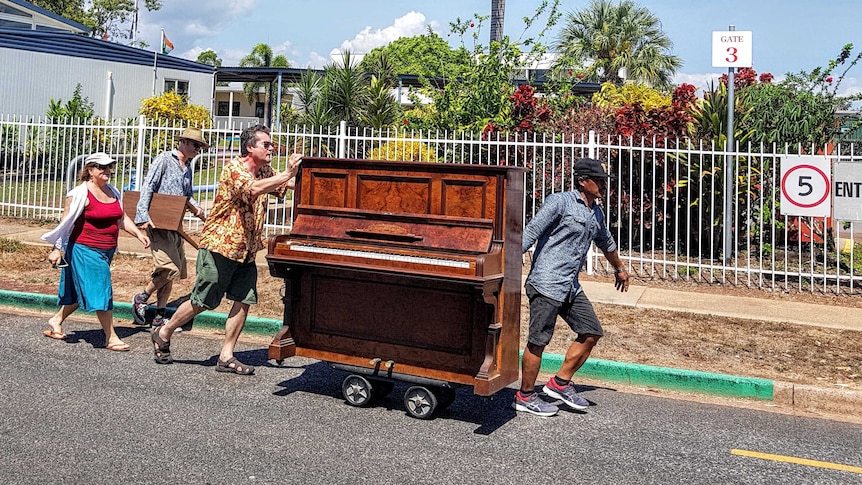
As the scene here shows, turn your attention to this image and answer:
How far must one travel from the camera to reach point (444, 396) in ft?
18.9

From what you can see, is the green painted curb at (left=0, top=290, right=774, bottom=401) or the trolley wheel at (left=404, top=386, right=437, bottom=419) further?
the green painted curb at (left=0, top=290, right=774, bottom=401)

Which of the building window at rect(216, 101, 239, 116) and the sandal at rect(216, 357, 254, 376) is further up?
the building window at rect(216, 101, 239, 116)

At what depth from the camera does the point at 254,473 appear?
455 cm

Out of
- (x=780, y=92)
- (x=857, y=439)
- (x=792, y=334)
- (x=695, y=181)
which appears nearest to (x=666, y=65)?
(x=780, y=92)

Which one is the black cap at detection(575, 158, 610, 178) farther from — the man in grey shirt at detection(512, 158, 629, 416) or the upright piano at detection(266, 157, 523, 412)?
the upright piano at detection(266, 157, 523, 412)

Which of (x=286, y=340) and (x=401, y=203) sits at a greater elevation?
(x=401, y=203)

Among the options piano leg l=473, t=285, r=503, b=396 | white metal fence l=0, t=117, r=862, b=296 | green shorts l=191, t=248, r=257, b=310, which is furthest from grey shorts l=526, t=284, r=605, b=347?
white metal fence l=0, t=117, r=862, b=296

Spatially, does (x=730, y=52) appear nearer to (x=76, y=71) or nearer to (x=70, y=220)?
(x=70, y=220)

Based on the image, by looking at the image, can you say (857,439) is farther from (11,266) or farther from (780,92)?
(780,92)

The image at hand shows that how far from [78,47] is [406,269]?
83.0 ft

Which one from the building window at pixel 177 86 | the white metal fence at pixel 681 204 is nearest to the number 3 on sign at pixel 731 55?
the white metal fence at pixel 681 204

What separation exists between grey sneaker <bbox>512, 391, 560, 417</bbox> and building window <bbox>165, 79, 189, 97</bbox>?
90.2ft

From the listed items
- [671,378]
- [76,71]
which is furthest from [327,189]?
[76,71]

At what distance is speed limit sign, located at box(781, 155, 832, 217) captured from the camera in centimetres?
1023
